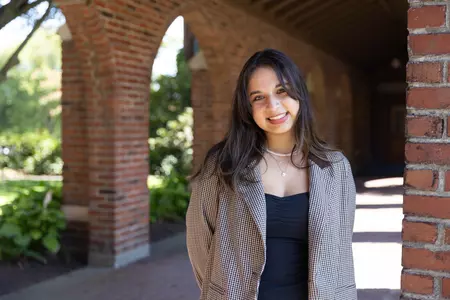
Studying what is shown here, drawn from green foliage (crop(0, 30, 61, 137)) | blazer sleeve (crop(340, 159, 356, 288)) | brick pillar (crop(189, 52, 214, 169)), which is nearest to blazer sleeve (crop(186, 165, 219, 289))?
blazer sleeve (crop(340, 159, 356, 288))

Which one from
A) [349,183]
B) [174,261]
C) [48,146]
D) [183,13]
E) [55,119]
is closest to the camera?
[349,183]

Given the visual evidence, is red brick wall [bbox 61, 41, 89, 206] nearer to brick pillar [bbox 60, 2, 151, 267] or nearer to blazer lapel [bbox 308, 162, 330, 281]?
brick pillar [bbox 60, 2, 151, 267]

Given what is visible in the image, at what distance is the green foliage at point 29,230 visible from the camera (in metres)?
5.32

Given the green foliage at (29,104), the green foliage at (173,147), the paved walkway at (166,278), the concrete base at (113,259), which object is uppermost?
the green foliage at (29,104)

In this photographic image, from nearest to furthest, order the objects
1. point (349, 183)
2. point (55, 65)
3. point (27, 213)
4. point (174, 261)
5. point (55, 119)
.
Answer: point (349, 183), point (27, 213), point (174, 261), point (55, 119), point (55, 65)

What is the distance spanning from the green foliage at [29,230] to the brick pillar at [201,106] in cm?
314

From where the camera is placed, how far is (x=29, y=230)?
5.53 m

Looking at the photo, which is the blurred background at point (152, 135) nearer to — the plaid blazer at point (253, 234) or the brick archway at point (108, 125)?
the brick archway at point (108, 125)

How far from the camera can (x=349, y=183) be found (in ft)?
6.40

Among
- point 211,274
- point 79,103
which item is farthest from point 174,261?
point 211,274

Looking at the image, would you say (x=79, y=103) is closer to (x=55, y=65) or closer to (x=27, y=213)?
(x=27, y=213)

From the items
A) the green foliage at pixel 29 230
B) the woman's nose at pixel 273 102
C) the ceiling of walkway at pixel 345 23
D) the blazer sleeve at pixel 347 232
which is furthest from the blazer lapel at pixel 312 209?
the ceiling of walkway at pixel 345 23

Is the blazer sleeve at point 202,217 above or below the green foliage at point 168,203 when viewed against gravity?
above

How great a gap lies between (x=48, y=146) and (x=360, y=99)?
34.2ft
